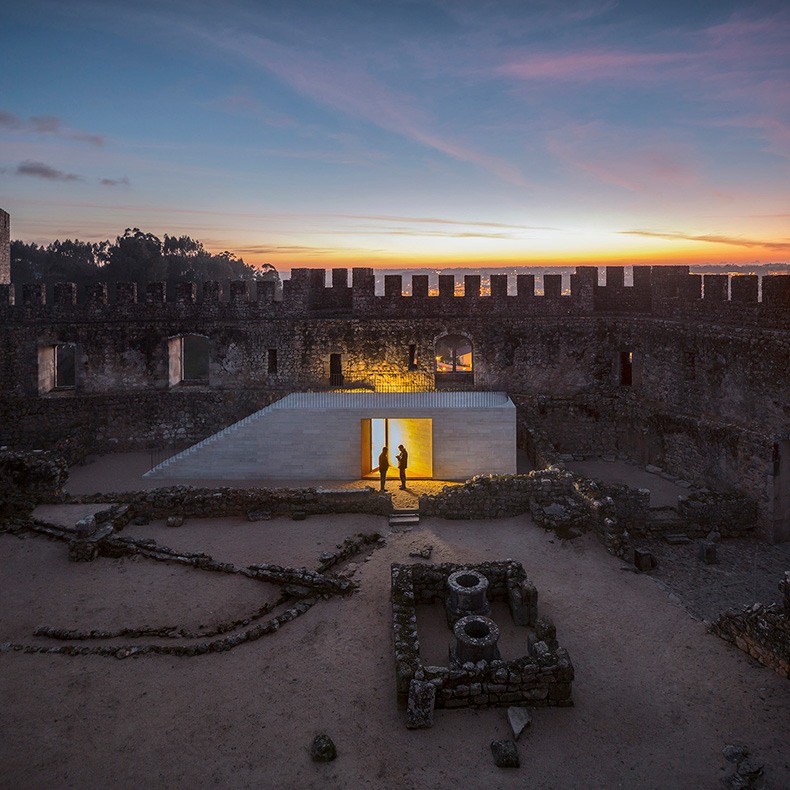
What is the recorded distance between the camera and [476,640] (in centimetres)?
871

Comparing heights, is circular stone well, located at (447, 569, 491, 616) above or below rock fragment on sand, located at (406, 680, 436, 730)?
above

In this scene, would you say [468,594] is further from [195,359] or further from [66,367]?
[66,367]

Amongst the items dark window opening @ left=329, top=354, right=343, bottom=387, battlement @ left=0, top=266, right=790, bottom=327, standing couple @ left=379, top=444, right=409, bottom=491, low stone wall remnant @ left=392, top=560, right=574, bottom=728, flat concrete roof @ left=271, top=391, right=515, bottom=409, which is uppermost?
battlement @ left=0, top=266, right=790, bottom=327

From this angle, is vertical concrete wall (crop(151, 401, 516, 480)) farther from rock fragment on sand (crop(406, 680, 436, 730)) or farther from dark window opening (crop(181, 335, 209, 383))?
dark window opening (crop(181, 335, 209, 383))

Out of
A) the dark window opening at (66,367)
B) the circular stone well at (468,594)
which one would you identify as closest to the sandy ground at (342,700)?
the circular stone well at (468,594)

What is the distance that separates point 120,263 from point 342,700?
3428cm

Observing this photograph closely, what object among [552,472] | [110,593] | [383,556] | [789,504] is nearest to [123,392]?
[110,593]

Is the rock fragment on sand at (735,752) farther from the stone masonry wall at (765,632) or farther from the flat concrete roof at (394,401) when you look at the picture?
the flat concrete roof at (394,401)

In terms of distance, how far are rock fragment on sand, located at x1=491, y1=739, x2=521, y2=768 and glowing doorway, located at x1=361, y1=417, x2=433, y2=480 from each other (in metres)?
10.6

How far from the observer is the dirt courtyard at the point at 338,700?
7.13m

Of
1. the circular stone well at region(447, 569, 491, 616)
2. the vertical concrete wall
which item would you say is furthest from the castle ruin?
the circular stone well at region(447, 569, 491, 616)

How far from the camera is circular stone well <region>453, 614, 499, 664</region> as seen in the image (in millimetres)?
8719

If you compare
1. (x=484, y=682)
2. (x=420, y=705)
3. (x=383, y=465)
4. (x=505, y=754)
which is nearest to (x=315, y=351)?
(x=383, y=465)

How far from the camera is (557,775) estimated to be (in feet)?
23.1
